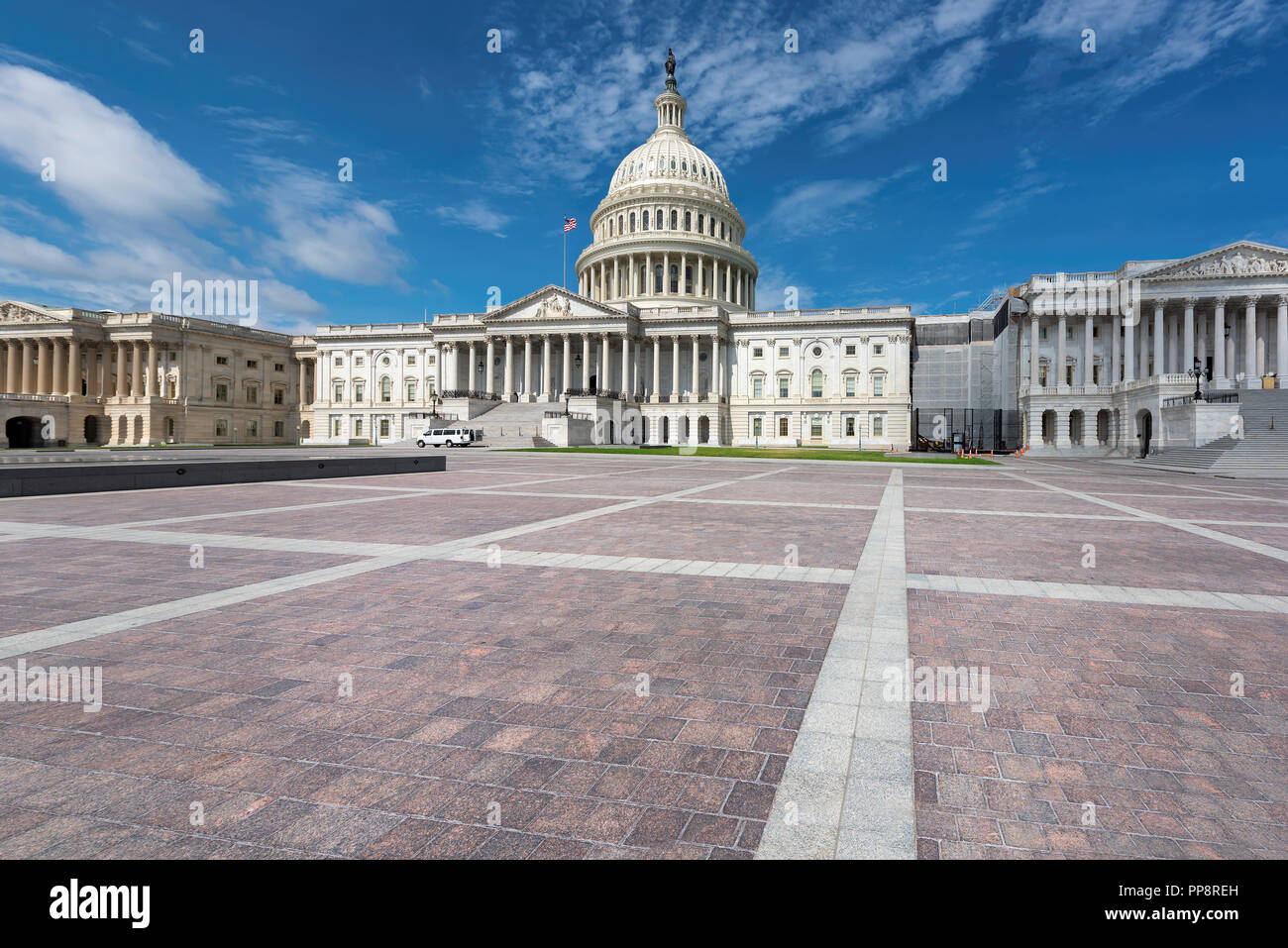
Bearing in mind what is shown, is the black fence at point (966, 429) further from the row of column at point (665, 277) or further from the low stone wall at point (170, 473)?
the low stone wall at point (170, 473)

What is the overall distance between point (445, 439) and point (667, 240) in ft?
146

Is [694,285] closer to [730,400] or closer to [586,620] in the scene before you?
Answer: [730,400]

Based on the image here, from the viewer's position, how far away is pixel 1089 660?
16.2ft

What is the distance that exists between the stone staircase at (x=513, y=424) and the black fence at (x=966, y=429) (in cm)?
4265

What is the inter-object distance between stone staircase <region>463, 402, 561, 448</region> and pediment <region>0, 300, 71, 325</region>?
49.1m

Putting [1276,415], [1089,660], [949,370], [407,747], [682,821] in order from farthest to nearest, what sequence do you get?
[949,370], [1276,415], [1089,660], [407,747], [682,821]

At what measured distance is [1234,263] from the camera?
2062 inches

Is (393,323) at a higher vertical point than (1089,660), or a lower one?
higher

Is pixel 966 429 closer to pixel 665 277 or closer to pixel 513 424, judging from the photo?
pixel 665 277
